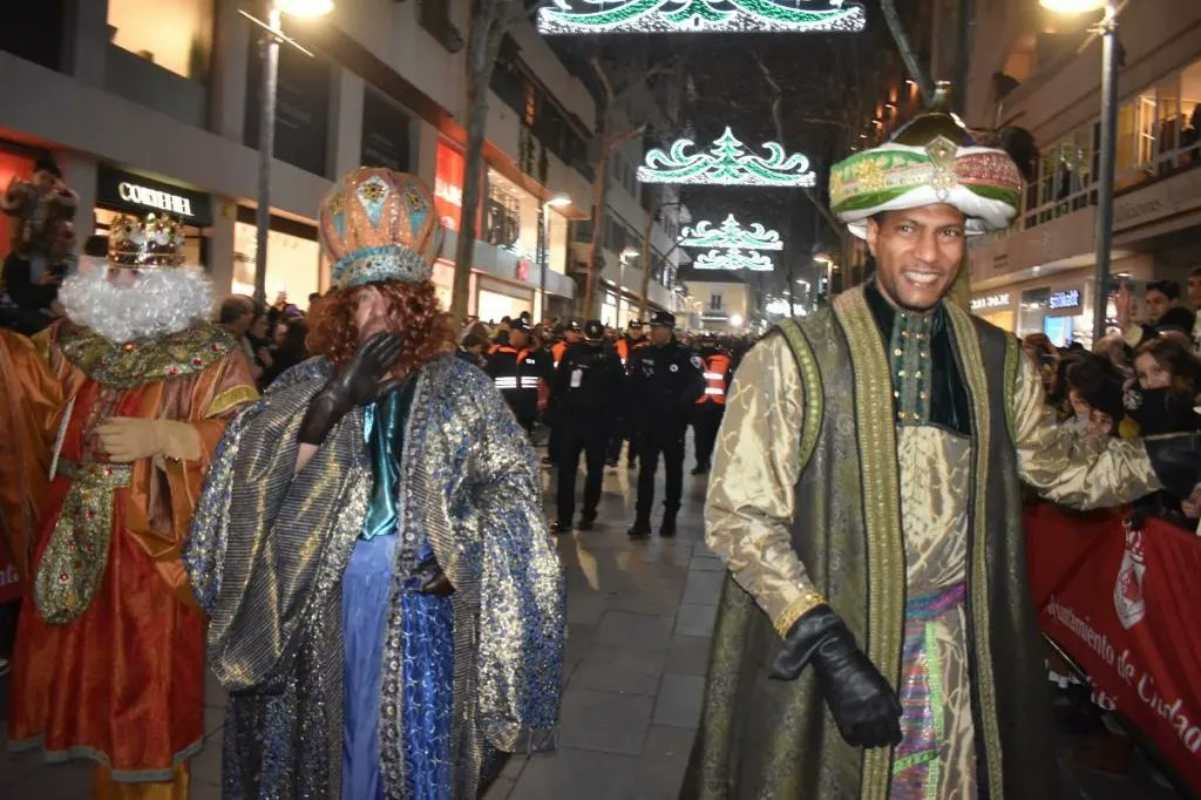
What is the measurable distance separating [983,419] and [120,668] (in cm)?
265

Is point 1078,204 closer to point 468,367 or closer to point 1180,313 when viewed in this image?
point 1180,313

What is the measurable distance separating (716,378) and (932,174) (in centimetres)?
1118

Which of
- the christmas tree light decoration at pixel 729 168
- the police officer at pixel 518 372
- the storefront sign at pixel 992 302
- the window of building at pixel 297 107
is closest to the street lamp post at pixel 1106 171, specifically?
the police officer at pixel 518 372

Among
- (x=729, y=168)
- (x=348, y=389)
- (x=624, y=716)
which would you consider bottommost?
(x=624, y=716)

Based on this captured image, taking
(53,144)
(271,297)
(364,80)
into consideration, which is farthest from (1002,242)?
(53,144)

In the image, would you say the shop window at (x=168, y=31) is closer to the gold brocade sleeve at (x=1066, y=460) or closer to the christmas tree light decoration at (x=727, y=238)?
the gold brocade sleeve at (x=1066, y=460)

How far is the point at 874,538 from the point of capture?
2039 millimetres

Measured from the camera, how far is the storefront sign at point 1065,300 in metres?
18.3

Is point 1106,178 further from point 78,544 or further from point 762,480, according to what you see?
point 78,544

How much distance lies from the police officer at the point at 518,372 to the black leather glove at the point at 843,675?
30.0ft

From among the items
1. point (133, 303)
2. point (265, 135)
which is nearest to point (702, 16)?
point (265, 135)

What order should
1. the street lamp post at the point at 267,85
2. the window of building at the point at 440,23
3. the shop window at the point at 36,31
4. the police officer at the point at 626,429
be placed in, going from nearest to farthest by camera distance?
1. the shop window at the point at 36,31
2. the police officer at the point at 626,429
3. the street lamp post at the point at 267,85
4. the window of building at the point at 440,23

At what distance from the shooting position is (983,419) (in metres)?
2.15

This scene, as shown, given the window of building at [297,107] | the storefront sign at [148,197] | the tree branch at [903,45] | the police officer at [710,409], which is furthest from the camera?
the window of building at [297,107]
